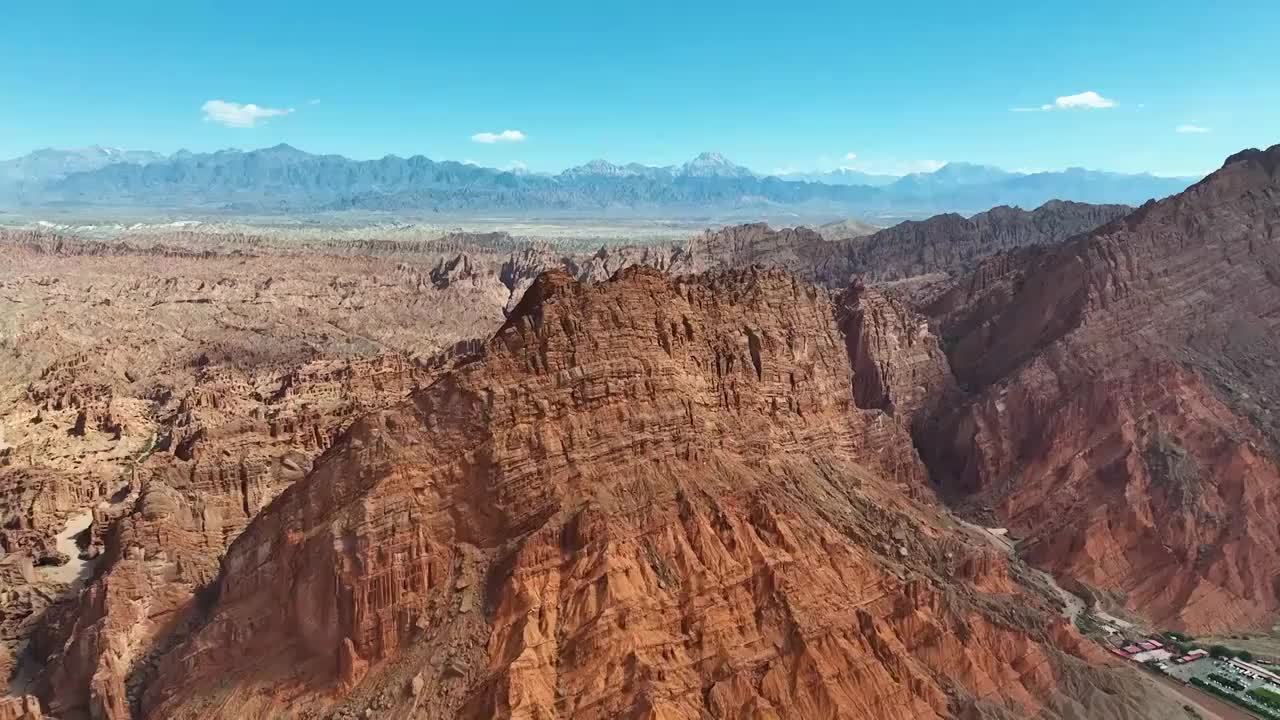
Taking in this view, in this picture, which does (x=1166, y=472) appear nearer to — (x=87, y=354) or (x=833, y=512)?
(x=833, y=512)

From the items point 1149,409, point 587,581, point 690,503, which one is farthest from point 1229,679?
point 587,581

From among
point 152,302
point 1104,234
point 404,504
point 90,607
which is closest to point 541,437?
point 404,504

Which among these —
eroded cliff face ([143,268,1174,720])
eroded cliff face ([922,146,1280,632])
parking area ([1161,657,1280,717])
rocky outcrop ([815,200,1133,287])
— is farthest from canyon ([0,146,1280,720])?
rocky outcrop ([815,200,1133,287])

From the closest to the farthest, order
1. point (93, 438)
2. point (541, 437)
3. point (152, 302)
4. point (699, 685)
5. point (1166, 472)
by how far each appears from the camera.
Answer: point (699, 685) → point (541, 437) → point (1166, 472) → point (93, 438) → point (152, 302)

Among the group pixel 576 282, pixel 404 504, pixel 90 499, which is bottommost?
A: pixel 90 499

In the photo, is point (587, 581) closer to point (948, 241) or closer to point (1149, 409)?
point (1149, 409)

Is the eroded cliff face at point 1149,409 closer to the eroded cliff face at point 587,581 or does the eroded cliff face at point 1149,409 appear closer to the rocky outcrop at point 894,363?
the rocky outcrop at point 894,363

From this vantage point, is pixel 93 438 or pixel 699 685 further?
pixel 93 438

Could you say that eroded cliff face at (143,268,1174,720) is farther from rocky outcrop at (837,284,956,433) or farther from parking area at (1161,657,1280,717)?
rocky outcrop at (837,284,956,433)
